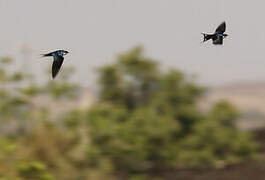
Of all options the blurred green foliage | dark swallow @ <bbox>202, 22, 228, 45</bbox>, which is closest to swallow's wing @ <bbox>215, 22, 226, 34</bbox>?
dark swallow @ <bbox>202, 22, 228, 45</bbox>

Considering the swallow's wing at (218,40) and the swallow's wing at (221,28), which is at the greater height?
the swallow's wing at (221,28)

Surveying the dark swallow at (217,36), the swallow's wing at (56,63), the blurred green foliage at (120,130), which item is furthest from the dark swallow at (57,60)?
the blurred green foliage at (120,130)

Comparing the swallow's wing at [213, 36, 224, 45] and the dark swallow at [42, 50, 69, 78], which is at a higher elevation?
the swallow's wing at [213, 36, 224, 45]

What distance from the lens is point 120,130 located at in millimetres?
11109

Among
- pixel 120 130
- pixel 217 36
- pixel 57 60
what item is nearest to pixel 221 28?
pixel 217 36

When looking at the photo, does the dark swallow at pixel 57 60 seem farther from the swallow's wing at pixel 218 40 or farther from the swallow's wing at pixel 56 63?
the swallow's wing at pixel 218 40

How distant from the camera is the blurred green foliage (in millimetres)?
8664

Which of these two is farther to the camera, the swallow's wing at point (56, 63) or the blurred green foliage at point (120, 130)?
the blurred green foliage at point (120, 130)

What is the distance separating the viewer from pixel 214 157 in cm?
1293

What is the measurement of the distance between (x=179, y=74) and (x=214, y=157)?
2400 mm

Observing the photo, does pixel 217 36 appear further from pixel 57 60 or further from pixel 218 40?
pixel 57 60

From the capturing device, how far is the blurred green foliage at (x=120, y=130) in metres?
8.66

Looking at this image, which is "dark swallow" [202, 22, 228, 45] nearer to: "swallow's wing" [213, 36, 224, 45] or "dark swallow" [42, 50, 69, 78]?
"swallow's wing" [213, 36, 224, 45]

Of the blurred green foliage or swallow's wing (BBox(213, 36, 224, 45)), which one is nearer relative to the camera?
swallow's wing (BBox(213, 36, 224, 45))
